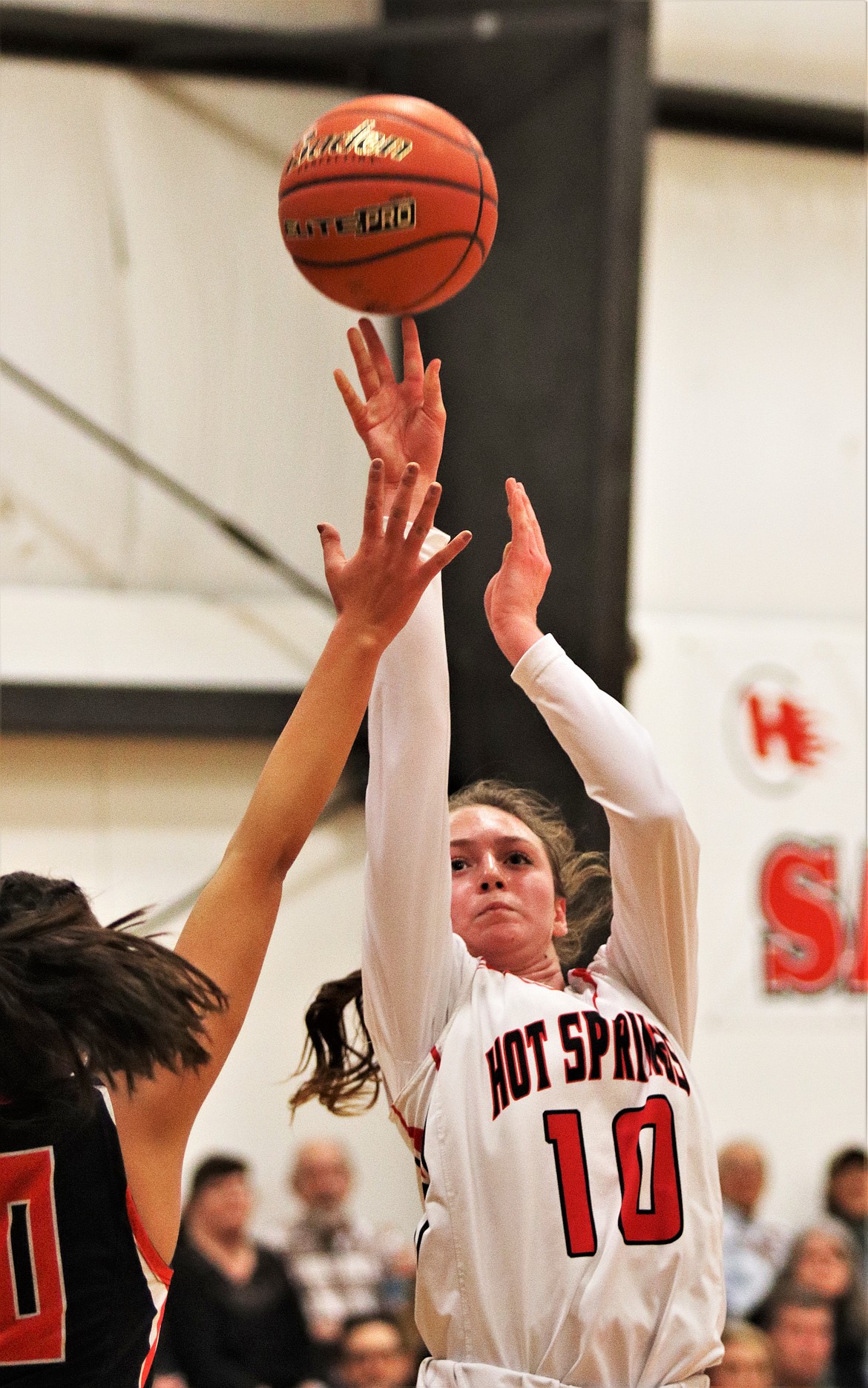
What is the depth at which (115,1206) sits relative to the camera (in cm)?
188

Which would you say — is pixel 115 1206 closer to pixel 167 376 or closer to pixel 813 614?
pixel 167 376

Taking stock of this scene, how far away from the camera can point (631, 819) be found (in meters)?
2.33

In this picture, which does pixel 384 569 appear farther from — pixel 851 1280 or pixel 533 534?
pixel 851 1280

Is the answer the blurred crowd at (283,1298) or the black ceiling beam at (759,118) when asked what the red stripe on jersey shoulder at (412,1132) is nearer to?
the blurred crowd at (283,1298)

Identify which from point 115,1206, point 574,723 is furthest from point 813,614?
point 115,1206

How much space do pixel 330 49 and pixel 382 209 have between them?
460 cm

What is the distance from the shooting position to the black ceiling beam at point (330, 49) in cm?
650

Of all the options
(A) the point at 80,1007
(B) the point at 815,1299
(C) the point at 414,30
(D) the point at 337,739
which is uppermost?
(C) the point at 414,30

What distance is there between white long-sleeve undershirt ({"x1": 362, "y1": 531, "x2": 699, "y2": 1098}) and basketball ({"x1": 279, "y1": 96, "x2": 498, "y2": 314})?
2.24 ft

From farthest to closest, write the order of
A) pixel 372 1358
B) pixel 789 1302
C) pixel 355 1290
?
pixel 789 1302 < pixel 355 1290 < pixel 372 1358

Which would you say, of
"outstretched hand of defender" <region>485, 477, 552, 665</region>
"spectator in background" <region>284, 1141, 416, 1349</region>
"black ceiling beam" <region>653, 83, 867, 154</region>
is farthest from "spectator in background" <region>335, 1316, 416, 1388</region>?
"black ceiling beam" <region>653, 83, 867, 154</region>

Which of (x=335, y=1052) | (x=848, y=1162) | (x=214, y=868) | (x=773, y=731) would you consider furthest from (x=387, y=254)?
(x=848, y=1162)

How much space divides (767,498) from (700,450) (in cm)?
38

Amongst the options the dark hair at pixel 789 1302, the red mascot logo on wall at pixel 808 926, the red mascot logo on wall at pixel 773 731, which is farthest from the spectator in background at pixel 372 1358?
the red mascot logo on wall at pixel 773 731
